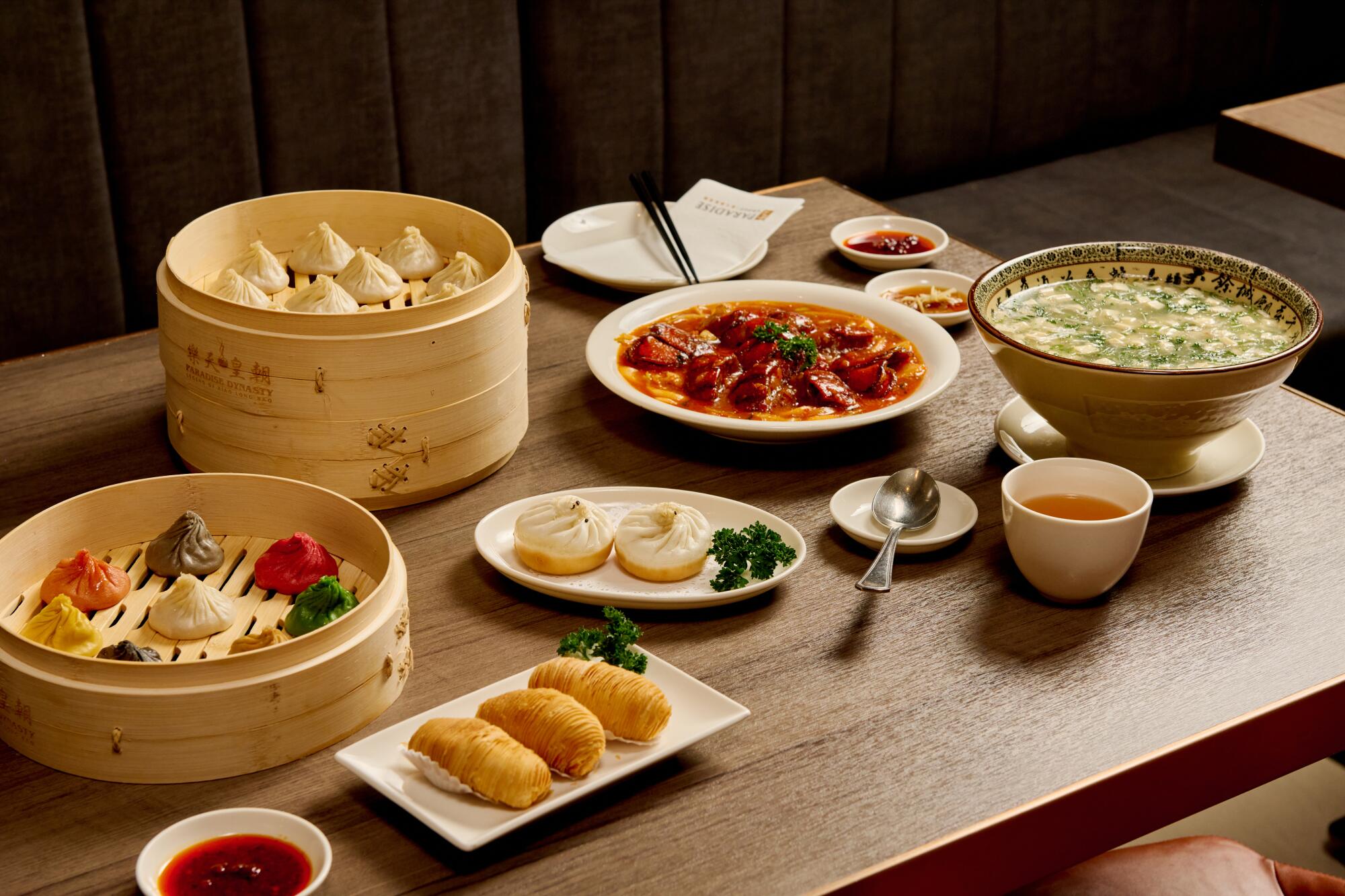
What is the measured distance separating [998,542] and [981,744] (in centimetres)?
36

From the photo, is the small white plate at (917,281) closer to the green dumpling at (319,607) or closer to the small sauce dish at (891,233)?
the small sauce dish at (891,233)

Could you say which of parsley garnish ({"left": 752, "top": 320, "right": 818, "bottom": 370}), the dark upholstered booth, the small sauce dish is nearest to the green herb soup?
parsley garnish ({"left": 752, "top": 320, "right": 818, "bottom": 370})

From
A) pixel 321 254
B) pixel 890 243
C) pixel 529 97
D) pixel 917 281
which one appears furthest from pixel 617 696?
Answer: pixel 529 97

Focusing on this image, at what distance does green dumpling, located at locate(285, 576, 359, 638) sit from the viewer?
3.99 ft

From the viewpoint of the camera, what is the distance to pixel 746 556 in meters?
1.36

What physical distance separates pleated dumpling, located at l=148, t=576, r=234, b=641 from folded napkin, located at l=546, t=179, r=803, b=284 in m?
1.00

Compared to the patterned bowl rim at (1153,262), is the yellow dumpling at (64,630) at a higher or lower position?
lower

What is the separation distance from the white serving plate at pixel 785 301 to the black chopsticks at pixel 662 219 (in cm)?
15

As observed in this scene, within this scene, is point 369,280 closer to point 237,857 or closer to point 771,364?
point 771,364

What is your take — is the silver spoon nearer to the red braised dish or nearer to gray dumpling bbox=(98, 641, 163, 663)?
the red braised dish

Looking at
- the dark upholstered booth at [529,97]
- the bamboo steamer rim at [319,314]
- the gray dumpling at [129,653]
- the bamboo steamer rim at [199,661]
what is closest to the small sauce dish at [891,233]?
the bamboo steamer rim at [319,314]

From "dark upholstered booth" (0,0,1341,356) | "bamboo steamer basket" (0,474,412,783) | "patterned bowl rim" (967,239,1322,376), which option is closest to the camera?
"bamboo steamer basket" (0,474,412,783)

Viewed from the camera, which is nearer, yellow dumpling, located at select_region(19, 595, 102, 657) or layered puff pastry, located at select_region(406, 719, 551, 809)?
layered puff pastry, located at select_region(406, 719, 551, 809)

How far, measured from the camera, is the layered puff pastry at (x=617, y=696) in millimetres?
1104
